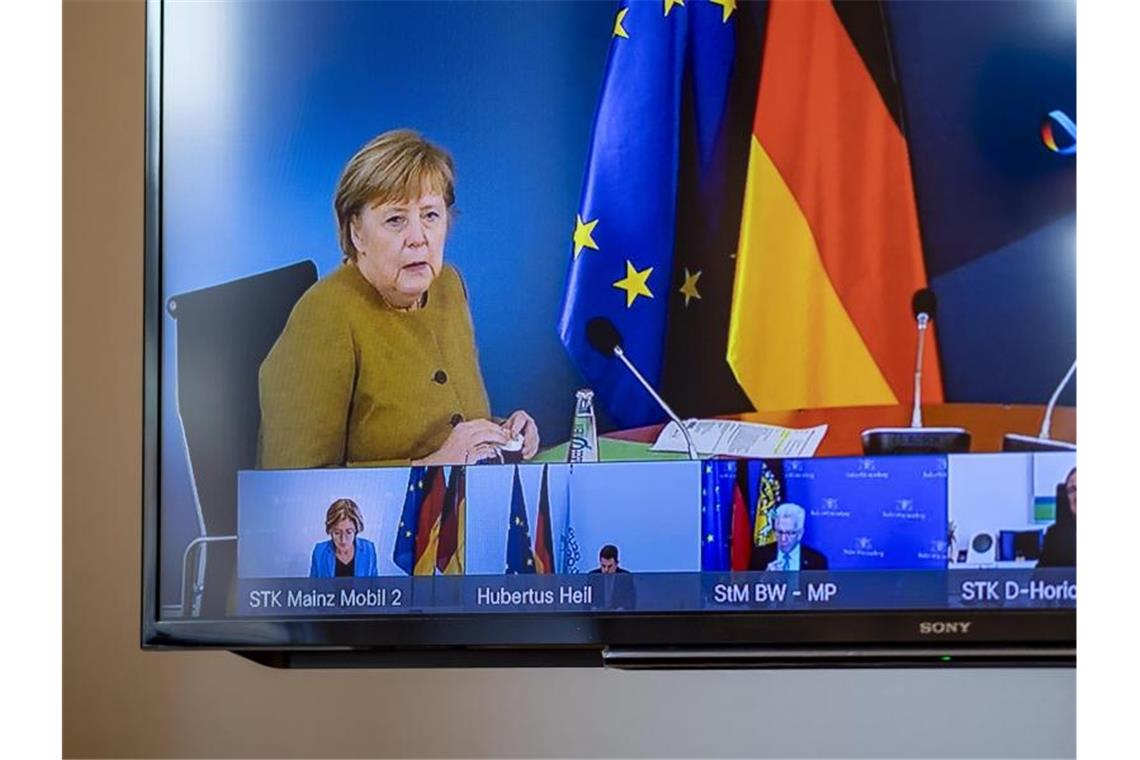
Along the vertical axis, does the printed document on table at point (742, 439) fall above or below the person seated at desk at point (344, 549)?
above

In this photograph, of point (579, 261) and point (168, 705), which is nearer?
point (579, 261)

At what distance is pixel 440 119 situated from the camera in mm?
1823

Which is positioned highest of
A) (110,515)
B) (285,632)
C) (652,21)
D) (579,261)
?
(652,21)

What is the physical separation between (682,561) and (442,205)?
0.58 meters

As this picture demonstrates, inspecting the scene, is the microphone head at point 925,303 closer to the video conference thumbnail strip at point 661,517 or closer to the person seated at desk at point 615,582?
the video conference thumbnail strip at point 661,517

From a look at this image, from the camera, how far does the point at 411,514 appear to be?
1.79 metres

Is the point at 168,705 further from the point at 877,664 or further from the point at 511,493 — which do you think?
the point at 877,664

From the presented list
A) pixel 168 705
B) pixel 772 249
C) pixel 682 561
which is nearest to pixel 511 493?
pixel 682 561

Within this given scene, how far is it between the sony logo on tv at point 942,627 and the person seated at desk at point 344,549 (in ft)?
2.37

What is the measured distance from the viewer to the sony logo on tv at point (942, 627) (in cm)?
171

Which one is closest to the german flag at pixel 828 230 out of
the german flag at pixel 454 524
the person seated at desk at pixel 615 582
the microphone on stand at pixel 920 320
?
the microphone on stand at pixel 920 320

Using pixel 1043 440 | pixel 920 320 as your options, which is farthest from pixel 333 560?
pixel 1043 440

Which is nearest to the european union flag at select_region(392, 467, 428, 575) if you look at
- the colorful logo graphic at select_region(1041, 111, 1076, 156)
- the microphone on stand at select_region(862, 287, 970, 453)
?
the microphone on stand at select_region(862, 287, 970, 453)
